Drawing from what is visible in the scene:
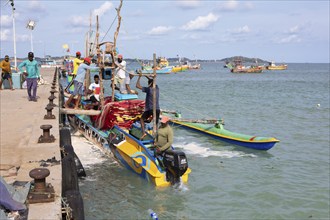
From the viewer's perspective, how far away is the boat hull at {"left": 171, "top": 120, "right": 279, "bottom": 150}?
46.9 feet

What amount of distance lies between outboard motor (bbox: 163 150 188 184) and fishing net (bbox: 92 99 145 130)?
362 centimetres

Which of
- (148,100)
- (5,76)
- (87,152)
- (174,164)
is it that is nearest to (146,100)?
(148,100)

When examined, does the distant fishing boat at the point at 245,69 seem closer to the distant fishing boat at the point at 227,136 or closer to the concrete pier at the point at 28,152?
the distant fishing boat at the point at 227,136

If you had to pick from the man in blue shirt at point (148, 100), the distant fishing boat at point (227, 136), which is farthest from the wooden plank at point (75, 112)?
the distant fishing boat at point (227, 136)

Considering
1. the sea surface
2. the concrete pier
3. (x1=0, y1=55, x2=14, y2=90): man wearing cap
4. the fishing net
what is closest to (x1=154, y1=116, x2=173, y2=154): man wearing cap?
the sea surface

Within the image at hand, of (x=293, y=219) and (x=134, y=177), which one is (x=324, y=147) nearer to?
(x=293, y=219)

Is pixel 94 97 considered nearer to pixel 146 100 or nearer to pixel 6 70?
pixel 146 100

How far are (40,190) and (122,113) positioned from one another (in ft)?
28.3

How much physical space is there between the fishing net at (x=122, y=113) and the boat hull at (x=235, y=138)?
4745 millimetres

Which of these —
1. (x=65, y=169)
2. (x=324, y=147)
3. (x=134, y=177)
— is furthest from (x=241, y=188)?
(x=324, y=147)

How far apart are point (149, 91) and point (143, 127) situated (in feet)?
4.18

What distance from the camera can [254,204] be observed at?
9.66m

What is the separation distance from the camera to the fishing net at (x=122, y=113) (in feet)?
42.6

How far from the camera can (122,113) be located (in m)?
13.0
